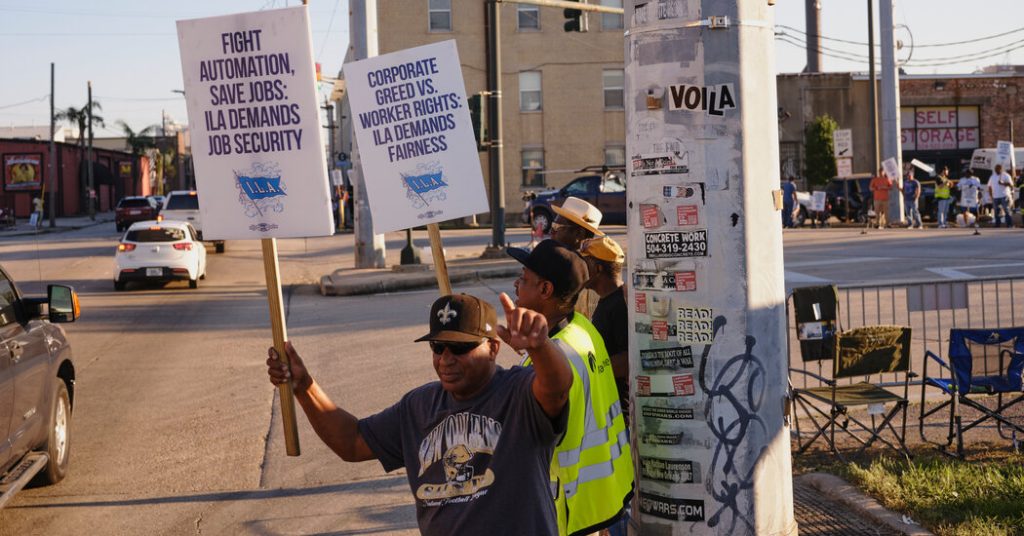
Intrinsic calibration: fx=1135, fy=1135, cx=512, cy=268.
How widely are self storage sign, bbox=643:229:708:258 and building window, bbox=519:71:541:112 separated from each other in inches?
1721

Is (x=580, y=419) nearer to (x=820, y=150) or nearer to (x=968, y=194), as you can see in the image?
(x=968, y=194)

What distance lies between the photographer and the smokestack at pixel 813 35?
59.3m

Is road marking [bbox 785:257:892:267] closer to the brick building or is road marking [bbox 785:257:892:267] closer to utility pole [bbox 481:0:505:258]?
utility pole [bbox 481:0:505:258]

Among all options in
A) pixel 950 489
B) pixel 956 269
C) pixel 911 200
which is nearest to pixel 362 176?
pixel 956 269

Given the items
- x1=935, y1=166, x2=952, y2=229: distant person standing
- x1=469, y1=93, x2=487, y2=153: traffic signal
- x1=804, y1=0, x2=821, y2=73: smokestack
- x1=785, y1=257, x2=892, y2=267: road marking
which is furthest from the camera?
x1=804, y1=0, x2=821, y2=73: smokestack

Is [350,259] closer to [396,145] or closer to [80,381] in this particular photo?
[80,381]

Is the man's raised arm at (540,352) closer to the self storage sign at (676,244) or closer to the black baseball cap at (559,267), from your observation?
the black baseball cap at (559,267)

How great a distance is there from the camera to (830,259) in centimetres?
2169

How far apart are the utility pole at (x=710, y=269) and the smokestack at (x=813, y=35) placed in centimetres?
5751

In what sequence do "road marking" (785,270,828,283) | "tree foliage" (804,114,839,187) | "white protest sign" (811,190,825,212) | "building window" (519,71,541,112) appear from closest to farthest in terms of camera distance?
"road marking" (785,270,828,283) < "white protest sign" (811,190,825,212) < "building window" (519,71,541,112) < "tree foliage" (804,114,839,187)

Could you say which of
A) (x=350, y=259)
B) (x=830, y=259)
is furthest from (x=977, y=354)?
(x=350, y=259)

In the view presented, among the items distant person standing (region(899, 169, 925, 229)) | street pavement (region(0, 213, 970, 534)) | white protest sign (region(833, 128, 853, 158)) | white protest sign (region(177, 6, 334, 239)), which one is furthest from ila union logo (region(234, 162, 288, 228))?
white protest sign (region(833, 128, 853, 158))

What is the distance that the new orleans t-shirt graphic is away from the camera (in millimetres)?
3645

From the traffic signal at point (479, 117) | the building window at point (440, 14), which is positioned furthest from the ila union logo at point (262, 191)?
the building window at point (440, 14)
